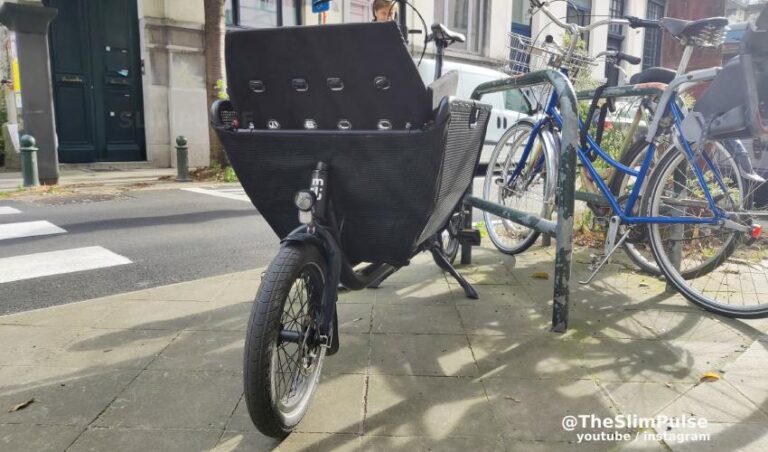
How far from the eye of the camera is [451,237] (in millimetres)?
4090

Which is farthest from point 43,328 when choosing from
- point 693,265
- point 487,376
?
point 693,265

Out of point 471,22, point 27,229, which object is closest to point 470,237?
point 27,229

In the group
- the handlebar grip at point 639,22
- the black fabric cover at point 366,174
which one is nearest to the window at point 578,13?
the handlebar grip at point 639,22

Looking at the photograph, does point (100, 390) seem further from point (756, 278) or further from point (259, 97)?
point (756, 278)

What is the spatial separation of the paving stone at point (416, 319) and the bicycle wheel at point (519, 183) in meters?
1.04

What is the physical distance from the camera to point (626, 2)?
2392cm

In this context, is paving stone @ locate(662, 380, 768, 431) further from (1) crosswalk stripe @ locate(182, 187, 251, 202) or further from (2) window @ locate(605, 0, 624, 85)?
(2) window @ locate(605, 0, 624, 85)

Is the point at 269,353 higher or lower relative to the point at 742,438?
higher

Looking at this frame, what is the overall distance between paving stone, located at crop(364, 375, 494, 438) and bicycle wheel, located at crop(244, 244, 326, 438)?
0.92ft

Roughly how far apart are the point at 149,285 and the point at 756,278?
13.5 ft

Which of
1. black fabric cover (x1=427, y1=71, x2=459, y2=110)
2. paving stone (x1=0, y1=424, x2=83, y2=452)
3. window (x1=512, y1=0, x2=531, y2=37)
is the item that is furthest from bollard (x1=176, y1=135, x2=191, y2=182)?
window (x1=512, y1=0, x2=531, y2=37)

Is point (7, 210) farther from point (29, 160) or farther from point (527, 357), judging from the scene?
point (527, 357)

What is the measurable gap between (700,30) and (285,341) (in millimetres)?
2828

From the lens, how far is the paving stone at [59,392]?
2.29 meters
